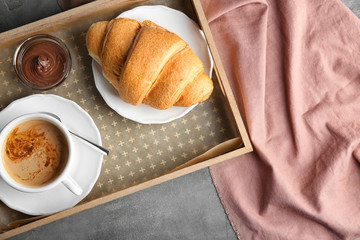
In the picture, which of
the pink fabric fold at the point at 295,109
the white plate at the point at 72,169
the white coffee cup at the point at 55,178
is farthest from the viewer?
the pink fabric fold at the point at 295,109

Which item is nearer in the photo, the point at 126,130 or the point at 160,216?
the point at 126,130

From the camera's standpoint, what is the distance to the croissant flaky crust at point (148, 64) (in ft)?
3.18

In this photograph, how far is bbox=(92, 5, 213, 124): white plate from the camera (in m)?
1.10

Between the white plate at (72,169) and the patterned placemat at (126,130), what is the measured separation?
Result: 0.08 meters

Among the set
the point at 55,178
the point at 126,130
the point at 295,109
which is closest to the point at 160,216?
the point at 126,130

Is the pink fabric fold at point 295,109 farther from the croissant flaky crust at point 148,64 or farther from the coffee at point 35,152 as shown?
the coffee at point 35,152

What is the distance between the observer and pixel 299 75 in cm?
129

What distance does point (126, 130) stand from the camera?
1.17 m

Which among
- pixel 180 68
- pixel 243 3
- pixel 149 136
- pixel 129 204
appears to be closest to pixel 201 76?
pixel 180 68

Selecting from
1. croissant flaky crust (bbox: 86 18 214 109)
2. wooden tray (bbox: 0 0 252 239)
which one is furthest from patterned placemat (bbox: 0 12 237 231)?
croissant flaky crust (bbox: 86 18 214 109)

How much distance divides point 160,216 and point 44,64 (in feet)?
2.35

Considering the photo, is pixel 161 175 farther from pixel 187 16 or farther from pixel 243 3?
pixel 243 3

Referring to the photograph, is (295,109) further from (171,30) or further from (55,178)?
(55,178)

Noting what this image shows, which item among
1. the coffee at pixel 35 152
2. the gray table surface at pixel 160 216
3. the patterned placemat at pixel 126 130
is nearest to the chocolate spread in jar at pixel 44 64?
the patterned placemat at pixel 126 130
